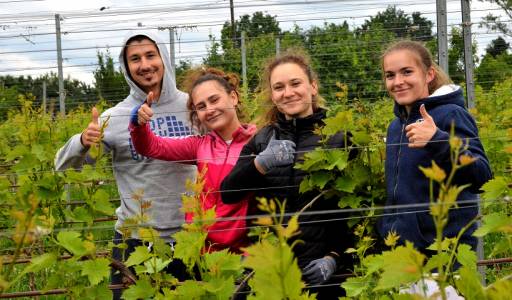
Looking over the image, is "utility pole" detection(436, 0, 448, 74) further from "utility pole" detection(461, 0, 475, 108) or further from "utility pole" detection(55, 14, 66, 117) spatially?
"utility pole" detection(55, 14, 66, 117)

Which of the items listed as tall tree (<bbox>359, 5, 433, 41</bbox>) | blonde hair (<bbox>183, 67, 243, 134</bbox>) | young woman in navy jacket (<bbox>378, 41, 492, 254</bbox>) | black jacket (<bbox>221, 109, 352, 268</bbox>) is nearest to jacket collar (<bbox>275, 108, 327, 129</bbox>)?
black jacket (<bbox>221, 109, 352, 268</bbox>)

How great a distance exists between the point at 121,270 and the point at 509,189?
118 cm

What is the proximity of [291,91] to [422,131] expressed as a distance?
0.55 metres

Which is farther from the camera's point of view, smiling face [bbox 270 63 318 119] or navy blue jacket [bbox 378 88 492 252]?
smiling face [bbox 270 63 318 119]

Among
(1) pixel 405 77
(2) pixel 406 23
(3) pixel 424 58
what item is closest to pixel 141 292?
(1) pixel 405 77

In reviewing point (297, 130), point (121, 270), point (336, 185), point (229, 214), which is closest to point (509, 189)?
point (336, 185)

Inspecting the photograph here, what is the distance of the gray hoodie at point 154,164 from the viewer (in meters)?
2.89

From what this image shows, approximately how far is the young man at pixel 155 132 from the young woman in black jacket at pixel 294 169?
0.46 metres

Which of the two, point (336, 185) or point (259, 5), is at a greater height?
point (259, 5)

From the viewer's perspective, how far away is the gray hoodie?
2891mm

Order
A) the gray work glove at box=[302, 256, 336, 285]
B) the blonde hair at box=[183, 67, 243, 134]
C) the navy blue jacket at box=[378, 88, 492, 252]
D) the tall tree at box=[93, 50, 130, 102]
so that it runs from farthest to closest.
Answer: the tall tree at box=[93, 50, 130, 102]
the blonde hair at box=[183, 67, 243, 134]
the gray work glove at box=[302, 256, 336, 285]
the navy blue jacket at box=[378, 88, 492, 252]

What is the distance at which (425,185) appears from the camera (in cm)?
226

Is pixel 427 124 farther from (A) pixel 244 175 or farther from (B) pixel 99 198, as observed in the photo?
(B) pixel 99 198

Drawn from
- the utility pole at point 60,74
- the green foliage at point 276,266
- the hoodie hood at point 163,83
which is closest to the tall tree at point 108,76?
the utility pole at point 60,74
